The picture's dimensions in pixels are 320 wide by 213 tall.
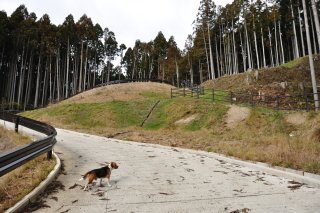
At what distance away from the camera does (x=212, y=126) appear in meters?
24.3

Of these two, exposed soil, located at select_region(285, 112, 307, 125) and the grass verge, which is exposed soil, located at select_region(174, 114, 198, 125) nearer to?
exposed soil, located at select_region(285, 112, 307, 125)

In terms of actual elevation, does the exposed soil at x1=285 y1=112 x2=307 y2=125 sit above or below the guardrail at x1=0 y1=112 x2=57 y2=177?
above

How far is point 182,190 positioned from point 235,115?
17.4 meters

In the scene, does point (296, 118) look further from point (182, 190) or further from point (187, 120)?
point (182, 190)

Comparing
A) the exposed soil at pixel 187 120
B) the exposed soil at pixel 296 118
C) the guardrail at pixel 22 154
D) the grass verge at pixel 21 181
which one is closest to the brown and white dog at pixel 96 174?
the grass verge at pixel 21 181

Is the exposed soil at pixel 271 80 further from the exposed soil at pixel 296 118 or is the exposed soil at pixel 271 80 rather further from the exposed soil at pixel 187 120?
the exposed soil at pixel 296 118

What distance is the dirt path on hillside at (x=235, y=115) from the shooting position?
23.9 m

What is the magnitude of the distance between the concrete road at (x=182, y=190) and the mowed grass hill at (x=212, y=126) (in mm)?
1748

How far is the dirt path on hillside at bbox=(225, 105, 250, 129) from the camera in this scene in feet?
78.3

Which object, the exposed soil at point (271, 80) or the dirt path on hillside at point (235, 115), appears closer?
the dirt path on hillside at point (235, 115)

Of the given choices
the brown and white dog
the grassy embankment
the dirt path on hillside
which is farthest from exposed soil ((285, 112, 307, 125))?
the brown and white dog

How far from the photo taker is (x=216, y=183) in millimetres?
9297

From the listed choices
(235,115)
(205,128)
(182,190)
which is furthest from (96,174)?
(235,115)

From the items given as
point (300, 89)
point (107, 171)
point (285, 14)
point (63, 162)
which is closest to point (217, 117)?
point (300, 89)
